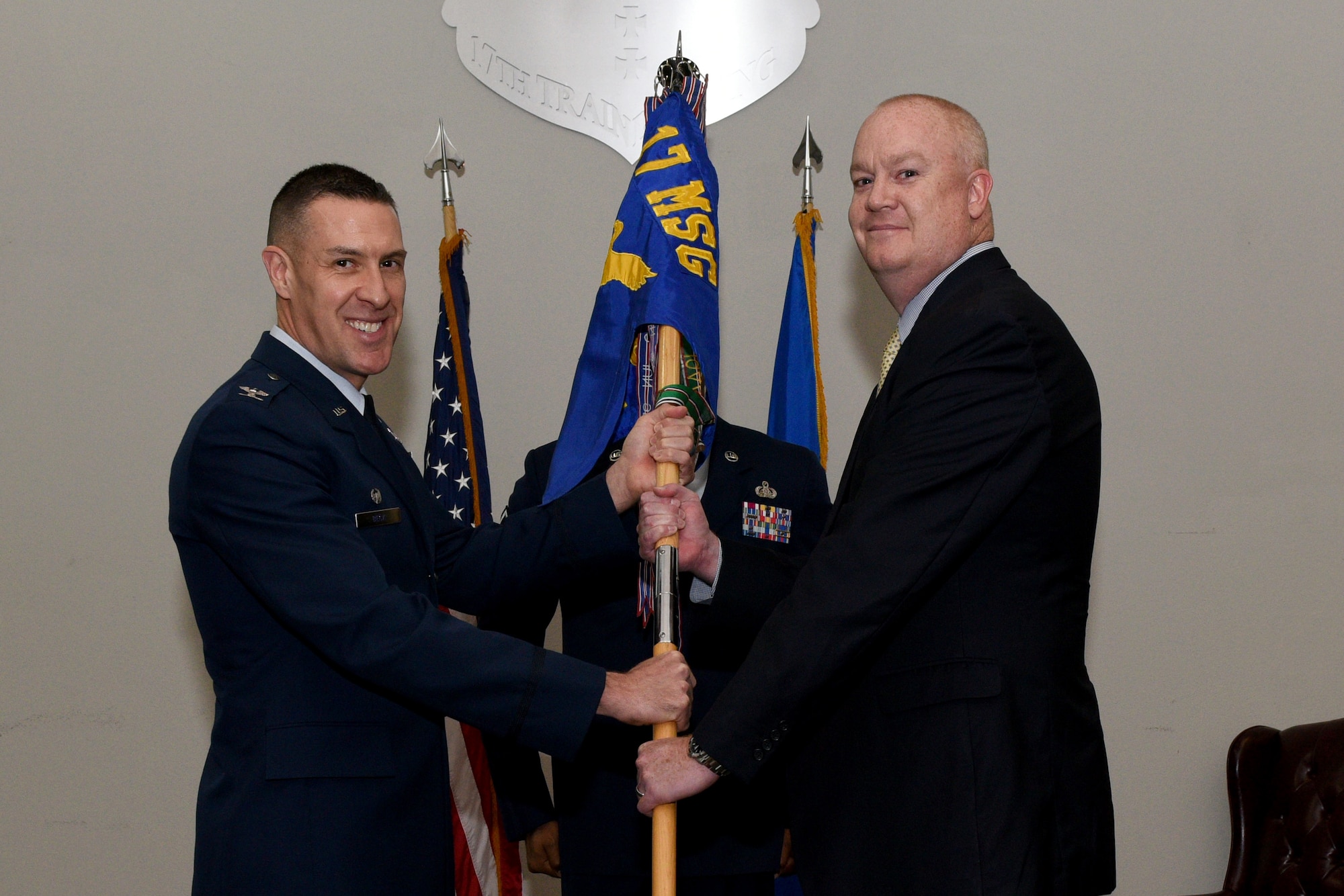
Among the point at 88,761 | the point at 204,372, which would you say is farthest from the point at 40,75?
the point at 88,761

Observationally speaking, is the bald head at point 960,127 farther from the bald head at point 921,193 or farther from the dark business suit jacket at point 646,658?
the dark business suit jacket at point 646,658

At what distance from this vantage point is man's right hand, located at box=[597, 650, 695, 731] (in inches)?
80.2

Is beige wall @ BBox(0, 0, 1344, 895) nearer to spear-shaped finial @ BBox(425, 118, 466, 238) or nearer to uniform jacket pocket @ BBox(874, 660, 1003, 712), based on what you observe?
spear-shaped finial @ BBox(425, 118, 466, 238)

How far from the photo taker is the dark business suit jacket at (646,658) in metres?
2.47

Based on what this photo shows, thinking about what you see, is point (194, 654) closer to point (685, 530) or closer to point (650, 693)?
point (685, 530)

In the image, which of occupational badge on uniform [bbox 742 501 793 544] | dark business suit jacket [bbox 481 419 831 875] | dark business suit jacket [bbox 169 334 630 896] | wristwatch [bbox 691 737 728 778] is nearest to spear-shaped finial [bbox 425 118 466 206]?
dark business suit jacket [bbox 481 419 831 875]

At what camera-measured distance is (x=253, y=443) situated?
6.20 feet

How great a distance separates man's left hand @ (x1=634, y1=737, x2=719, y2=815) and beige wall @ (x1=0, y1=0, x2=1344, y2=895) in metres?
1.90

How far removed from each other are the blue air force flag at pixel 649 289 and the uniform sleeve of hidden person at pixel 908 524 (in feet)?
2.57

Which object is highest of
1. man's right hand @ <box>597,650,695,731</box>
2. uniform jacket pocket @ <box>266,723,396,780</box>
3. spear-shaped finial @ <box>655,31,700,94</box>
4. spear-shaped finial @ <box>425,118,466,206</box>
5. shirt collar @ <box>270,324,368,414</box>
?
spear-shaped finial @ <box>425,118,466,206</box>

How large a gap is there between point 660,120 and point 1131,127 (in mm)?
2019

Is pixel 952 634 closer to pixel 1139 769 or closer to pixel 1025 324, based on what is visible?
pixel 1025 324

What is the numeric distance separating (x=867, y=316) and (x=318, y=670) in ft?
8.16

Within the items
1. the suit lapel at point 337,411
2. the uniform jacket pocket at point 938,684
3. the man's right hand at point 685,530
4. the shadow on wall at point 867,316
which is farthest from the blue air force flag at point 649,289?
the shadow on wall at point 867,316
